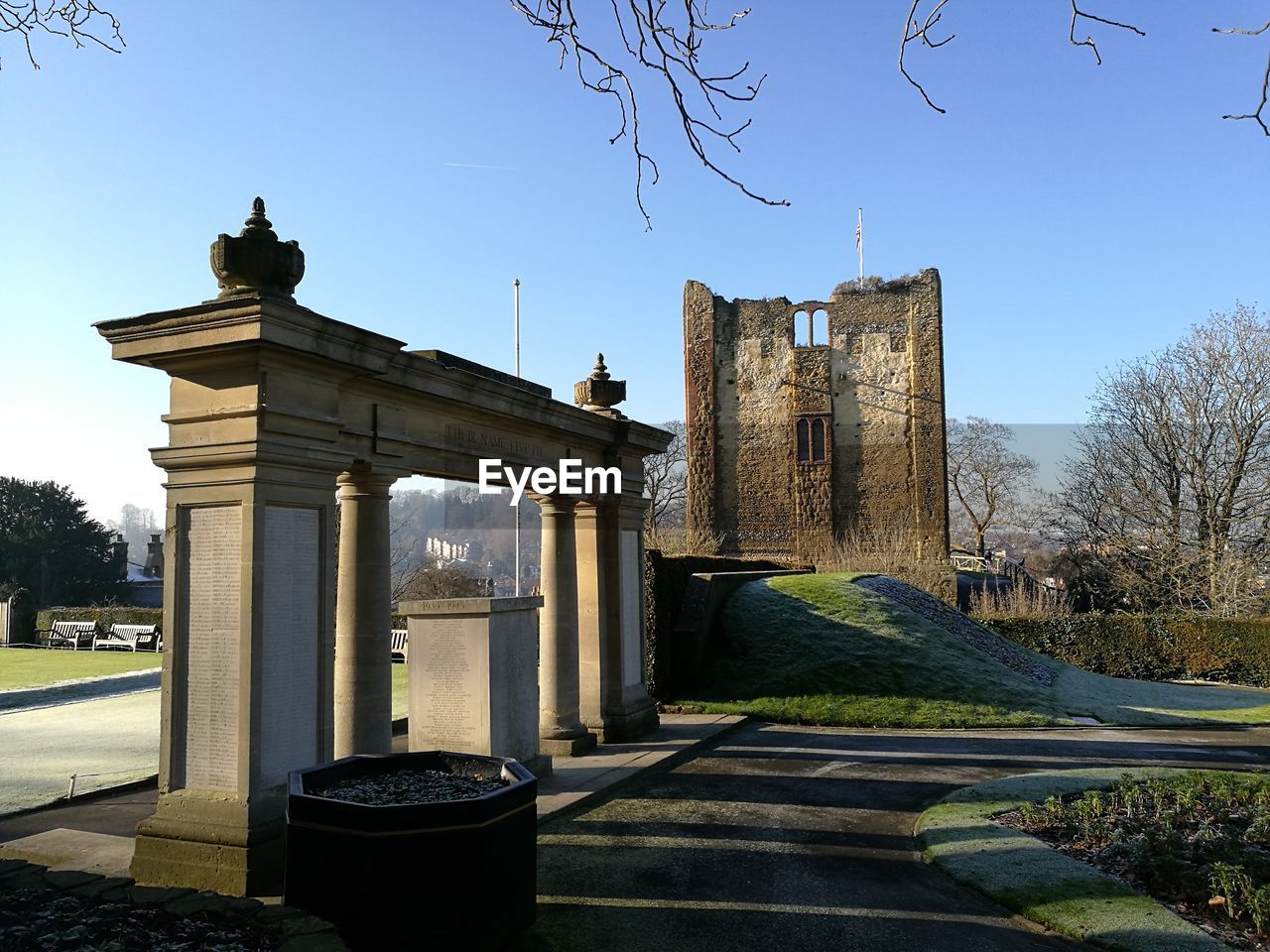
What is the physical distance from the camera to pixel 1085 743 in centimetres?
1278

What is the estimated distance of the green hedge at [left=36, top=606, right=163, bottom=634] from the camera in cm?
2892

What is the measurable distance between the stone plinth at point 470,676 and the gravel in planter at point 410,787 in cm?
246

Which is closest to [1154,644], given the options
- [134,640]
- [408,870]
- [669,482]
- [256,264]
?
[408,870]

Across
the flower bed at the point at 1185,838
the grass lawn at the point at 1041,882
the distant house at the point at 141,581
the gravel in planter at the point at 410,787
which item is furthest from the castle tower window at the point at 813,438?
the distant house at the point at 141,581

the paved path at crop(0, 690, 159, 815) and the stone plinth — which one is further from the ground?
the stone plinth

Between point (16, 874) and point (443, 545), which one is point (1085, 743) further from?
point (443, 545)

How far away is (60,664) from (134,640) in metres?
3.86

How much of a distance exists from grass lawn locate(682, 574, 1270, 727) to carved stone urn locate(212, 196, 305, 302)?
10.7m

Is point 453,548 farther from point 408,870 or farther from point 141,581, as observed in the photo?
point 408,870

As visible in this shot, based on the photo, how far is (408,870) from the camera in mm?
4723

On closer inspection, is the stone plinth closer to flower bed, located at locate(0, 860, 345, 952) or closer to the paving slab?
the paving slab

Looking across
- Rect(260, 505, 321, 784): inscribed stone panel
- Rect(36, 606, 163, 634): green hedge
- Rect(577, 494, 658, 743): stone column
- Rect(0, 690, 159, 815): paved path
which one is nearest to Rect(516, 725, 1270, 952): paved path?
Rect(577, 494, 658, 743): stone column

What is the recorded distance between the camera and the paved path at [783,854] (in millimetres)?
5645

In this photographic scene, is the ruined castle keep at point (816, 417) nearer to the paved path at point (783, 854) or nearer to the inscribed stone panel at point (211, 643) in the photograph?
the paved path at point (783, 854)
